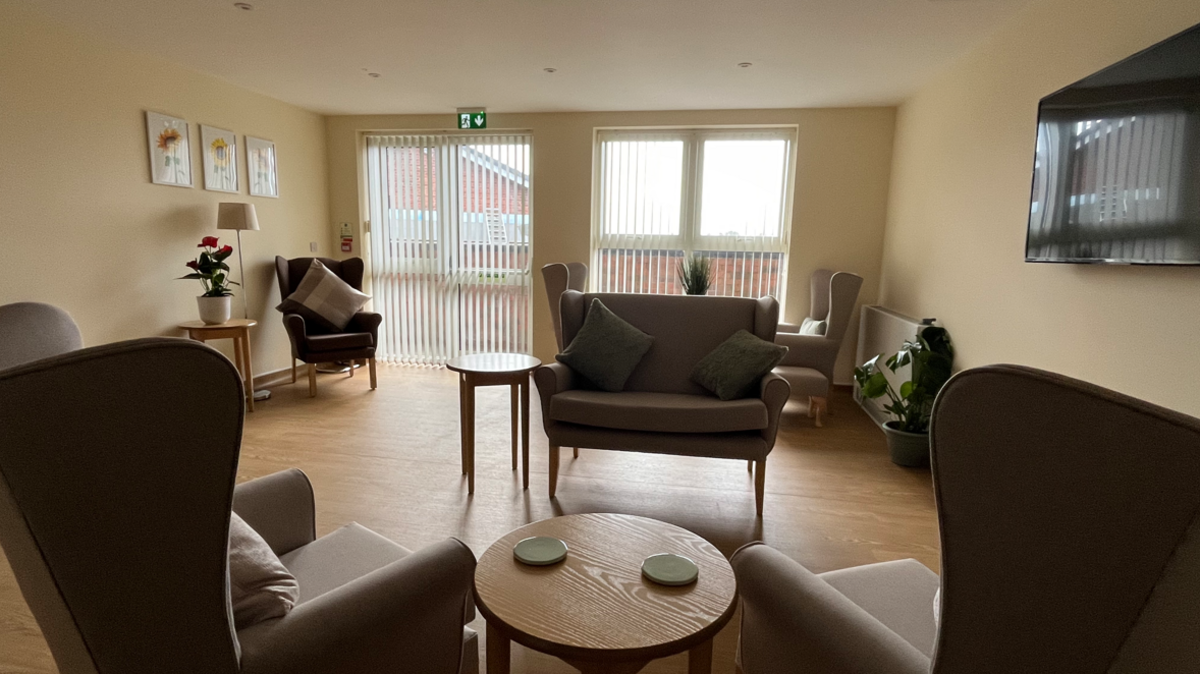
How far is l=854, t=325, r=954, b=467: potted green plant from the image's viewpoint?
3.14 m

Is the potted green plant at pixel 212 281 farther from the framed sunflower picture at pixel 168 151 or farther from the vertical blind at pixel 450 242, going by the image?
the vertical blind at pixel 450 242

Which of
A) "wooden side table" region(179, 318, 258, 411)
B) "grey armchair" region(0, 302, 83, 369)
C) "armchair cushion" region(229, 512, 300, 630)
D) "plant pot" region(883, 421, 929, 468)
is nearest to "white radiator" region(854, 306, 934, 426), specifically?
"plant pot" region(883, 421, 929, 468)

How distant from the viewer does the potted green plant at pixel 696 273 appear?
4.53 m

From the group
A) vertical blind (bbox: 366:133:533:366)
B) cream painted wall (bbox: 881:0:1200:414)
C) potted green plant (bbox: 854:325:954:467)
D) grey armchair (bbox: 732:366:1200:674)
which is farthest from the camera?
vertical blind (bbox: 366:133:533:366)

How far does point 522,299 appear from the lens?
5.48 m

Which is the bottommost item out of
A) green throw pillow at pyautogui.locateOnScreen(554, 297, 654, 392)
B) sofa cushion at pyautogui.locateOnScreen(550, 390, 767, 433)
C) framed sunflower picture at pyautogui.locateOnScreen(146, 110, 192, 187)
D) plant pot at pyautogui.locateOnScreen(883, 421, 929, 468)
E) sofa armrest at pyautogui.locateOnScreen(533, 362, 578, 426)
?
plant pot at pyautogui.locateOnScreen(883, 421, 929, 468)

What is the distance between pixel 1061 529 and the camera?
711 millimetres

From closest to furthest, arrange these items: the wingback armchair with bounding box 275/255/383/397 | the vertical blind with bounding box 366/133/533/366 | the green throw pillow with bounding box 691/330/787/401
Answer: the green throw pillow with bounding box 691/330/787/401, the wingback armchair with bounding box 275/255/383/397, the vertical blind with bounding box 366/133/533/366

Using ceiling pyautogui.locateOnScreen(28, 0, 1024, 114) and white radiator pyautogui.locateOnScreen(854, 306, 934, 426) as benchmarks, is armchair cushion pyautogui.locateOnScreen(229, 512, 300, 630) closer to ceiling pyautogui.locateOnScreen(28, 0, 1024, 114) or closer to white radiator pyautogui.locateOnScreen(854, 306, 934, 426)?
ceiling pyautogui.locateOnScreen(28, 0, 1024, 114)

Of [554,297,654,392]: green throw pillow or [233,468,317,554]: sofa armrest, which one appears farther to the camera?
[554,297,654,392]: green throw pillow

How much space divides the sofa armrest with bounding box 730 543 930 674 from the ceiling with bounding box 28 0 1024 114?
106 inches

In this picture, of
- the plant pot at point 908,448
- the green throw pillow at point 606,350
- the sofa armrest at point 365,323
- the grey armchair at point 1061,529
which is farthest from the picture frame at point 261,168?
the grey armchair at point 1061,529

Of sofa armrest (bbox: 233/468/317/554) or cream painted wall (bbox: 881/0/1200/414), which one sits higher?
cream painted wall (bbox: 881/0/1200/414)

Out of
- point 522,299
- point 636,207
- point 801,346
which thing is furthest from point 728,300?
point 522,299
